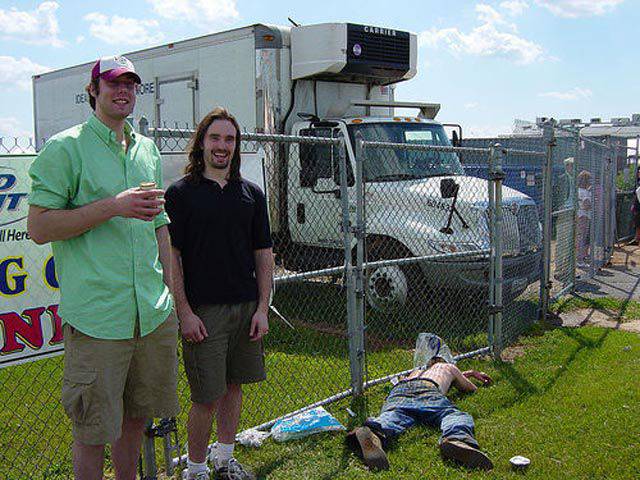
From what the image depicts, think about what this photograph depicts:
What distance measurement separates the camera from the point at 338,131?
832 centimetres

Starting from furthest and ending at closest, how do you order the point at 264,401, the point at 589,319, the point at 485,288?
the point at 589,319, the point at 485,288, the point at 264,401

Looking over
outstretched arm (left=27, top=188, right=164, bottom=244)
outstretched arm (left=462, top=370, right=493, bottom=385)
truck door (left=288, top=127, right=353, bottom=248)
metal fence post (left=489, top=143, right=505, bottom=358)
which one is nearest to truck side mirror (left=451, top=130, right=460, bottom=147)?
truck door (left=288, top=127, right=353, bottom=248)

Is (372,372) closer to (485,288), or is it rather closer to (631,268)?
(485,288)

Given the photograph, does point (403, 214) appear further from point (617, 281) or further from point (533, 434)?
point (617, 281)

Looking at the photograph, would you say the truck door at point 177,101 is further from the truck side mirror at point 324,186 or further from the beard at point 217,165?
the beard at point 217,165

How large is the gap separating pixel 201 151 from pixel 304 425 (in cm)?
214

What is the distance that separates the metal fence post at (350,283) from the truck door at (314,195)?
3.20 m

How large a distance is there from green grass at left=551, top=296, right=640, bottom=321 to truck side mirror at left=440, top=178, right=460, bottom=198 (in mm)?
2518

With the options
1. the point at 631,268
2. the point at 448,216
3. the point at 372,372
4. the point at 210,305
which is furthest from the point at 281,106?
the point at 631,268

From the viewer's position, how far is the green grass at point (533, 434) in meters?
4.15

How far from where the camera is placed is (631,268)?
506 inches

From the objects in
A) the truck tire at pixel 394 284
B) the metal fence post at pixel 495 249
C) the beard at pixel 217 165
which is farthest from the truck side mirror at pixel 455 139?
the beard at pixel 217 165

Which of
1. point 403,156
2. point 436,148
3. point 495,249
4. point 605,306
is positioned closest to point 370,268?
point 436,148

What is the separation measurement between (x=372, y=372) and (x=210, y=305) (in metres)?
2.84
